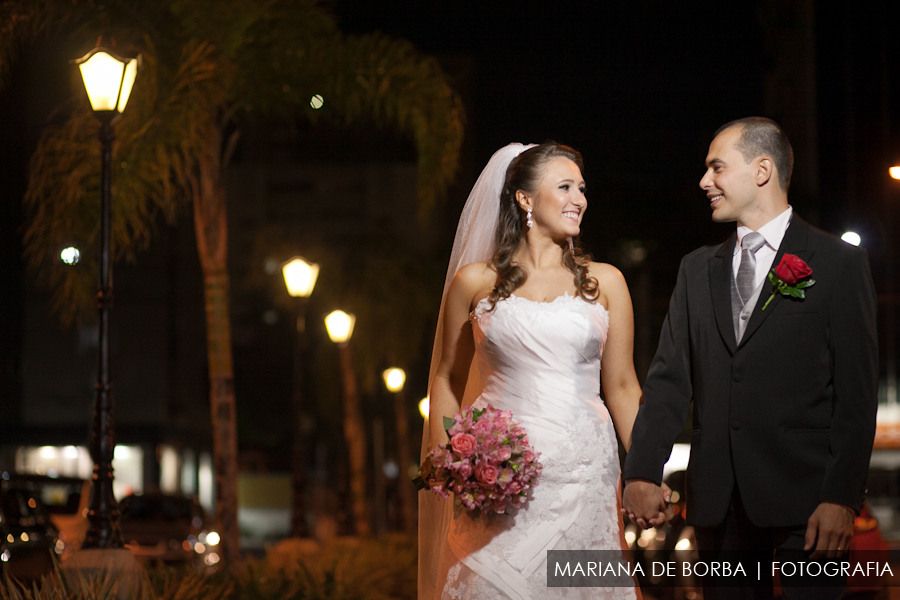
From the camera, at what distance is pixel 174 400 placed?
5309cm

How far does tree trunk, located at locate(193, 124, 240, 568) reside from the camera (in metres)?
14.2

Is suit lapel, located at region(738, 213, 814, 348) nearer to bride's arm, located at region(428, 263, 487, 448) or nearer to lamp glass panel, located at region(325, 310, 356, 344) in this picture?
bride's arm, located at region(428, 263, 487, 448)

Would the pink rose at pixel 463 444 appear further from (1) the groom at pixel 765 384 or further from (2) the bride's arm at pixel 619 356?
(2) the bride's arm at pixel 619 356

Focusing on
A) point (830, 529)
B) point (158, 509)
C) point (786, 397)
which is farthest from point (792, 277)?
point (158, 509)

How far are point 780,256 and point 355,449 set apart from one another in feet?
83.5

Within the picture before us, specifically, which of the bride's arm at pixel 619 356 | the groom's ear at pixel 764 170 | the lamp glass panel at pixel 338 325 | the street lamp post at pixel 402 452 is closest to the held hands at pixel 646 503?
the bride's arm at pixel 619 356

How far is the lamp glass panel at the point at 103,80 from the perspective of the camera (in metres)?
9.90

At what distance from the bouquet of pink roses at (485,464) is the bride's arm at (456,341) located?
889mm

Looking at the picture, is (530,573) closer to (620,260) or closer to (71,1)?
(71,1)

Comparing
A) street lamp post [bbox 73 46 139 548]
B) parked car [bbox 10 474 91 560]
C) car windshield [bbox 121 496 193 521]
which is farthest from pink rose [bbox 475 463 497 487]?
car windshield [bbox 121 496 193 521]

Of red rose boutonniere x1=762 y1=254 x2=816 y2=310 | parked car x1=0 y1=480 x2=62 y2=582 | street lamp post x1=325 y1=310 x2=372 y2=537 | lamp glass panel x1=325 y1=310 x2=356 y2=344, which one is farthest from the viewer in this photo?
street lamp post x1=325 y1=310 x2=372 y2=537

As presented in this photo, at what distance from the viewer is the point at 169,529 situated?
63.2ft

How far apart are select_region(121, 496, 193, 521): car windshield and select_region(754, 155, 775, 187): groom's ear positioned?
17.1 meters

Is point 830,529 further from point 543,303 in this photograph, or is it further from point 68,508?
point 68,508
